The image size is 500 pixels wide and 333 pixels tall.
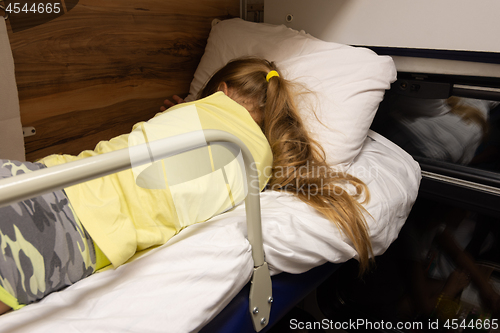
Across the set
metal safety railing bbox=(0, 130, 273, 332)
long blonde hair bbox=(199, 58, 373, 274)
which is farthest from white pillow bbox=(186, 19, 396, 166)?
metal safety railing bbox=(0, 130, 273, 332)

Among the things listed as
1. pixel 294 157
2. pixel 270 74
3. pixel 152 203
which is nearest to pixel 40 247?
pixel 152 203

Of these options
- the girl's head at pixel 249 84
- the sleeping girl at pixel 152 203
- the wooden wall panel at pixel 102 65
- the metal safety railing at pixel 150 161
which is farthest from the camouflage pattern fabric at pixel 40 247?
the girl's head at pixel 249 84

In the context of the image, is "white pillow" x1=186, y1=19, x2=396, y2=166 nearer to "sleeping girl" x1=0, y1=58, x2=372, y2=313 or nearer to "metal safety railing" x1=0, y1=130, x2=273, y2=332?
"sleeping girl" x1=0, y1=58, x2=372, y2=313

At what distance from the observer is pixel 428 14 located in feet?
3.67

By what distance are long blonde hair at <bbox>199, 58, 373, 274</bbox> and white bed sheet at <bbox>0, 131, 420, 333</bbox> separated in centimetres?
4

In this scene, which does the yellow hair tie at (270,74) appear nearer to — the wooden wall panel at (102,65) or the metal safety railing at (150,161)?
the wooden wall panel at (102,65)

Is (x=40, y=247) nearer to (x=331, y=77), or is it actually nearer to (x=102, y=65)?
(x=102, y=65)

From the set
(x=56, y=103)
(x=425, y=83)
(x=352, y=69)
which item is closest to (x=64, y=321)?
(x=56, y=103)

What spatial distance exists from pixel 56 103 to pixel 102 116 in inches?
6.3

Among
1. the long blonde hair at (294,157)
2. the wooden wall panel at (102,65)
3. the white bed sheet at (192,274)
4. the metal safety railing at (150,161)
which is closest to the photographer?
the metal safety railing at (150,161)

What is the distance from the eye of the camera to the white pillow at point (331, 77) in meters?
1.08

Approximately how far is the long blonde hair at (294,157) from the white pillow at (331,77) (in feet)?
0.18

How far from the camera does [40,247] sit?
1.99ft

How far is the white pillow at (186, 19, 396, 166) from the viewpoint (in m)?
1.08
